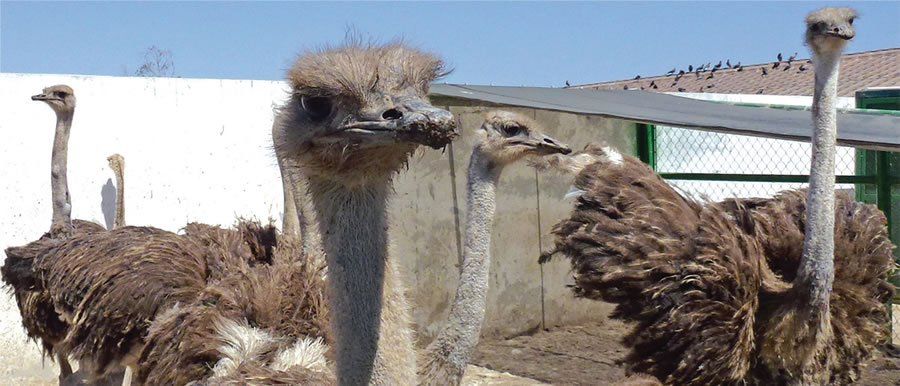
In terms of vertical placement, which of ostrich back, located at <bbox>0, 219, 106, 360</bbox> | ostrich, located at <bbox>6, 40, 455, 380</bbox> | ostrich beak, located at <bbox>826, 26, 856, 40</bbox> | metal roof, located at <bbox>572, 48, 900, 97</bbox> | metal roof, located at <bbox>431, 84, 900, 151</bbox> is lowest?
ostrich back, located at <bbox>0, 219, 106, 360</bbox>

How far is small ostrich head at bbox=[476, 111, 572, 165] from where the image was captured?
14.3ft

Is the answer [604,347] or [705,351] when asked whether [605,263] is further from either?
[604,347]

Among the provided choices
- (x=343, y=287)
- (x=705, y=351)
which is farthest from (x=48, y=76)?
(x=343, y=287)

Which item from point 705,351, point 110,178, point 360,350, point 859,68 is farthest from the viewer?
point 859,68

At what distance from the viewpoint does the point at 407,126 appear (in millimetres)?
1805

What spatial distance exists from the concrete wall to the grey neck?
11.2 feet

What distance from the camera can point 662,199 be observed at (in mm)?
4426

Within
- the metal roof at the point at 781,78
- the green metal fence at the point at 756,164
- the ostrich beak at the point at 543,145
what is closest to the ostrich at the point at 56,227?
the ostrich beak at the point at 543,145

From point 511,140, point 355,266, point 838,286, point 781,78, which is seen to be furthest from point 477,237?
point 781,78

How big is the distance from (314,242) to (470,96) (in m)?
1.76

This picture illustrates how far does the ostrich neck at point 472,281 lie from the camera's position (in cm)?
341

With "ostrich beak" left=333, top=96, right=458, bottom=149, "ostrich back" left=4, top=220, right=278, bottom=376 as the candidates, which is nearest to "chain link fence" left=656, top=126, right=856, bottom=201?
"ostrich back" left=4, top=220, right=278, bottom=376

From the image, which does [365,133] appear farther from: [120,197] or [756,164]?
[756,164]

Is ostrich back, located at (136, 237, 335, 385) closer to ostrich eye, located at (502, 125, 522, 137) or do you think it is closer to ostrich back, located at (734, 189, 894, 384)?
ostrich eye, located at (502, 125, 522, 137)
